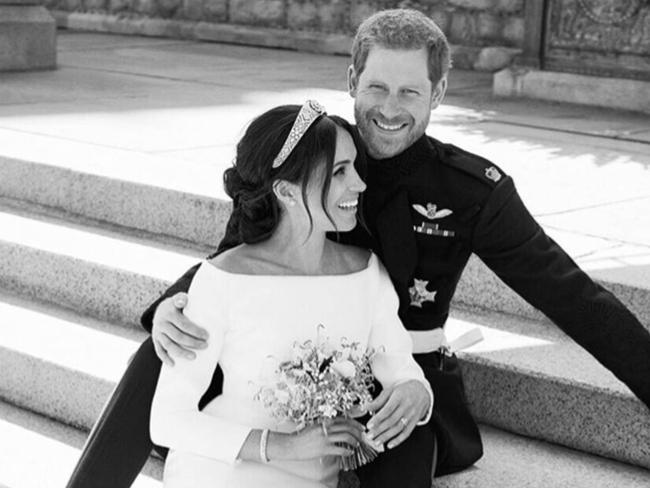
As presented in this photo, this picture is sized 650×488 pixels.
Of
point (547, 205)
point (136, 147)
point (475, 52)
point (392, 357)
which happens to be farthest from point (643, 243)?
point (475, 52)

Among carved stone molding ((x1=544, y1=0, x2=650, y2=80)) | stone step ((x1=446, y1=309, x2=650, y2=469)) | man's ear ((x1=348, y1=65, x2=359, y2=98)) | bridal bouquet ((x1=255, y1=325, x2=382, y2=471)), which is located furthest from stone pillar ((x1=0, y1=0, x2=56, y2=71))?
bridal bouquet ((x1=255, y1=325, x2=382, y2=471))

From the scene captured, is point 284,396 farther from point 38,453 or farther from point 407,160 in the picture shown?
point 38,453

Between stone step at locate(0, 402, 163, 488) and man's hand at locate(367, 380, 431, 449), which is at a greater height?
man's hand at locate(367, 380, 431, 449)

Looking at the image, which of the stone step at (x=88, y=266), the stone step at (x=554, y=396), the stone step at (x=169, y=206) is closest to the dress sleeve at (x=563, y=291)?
the stone step at (x=554, y=396)

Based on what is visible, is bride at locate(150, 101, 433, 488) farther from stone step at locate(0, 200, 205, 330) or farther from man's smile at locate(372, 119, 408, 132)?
stone step at locate(0, 200, 205, 330)

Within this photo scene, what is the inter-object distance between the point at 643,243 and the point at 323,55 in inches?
228

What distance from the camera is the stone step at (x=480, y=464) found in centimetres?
307

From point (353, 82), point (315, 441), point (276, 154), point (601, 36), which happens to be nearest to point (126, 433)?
point (315, 441)

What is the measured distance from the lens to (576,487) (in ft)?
9.92

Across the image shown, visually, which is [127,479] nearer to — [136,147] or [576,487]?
[576,487]

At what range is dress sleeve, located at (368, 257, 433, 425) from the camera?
114 inches

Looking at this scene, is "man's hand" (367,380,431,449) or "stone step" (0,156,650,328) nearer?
"man's hand" (367,380,431,449)

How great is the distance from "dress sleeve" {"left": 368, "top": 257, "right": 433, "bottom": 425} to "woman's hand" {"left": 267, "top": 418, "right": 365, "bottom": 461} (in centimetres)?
17

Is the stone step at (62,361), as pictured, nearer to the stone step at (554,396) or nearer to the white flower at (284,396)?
the stone step at (554,396)
